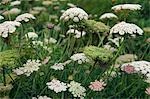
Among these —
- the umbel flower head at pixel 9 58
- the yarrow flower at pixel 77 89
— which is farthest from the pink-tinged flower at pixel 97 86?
the umbel flower head at pixel 9 58

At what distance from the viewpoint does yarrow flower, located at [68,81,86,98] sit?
184 centimetres

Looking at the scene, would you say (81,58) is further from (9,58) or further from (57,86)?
(9,58)

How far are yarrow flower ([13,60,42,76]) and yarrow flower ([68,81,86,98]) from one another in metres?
0.15

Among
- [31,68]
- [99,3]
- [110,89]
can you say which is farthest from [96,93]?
[99,3]

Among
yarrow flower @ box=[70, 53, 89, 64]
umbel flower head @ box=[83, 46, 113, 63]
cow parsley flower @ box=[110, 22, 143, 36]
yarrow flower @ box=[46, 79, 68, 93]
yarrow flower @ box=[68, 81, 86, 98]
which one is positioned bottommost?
yarrow flower @ box=[68, 81, 86, 98]

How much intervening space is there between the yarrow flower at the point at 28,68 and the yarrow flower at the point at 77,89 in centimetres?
15

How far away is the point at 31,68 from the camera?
1.88 metres


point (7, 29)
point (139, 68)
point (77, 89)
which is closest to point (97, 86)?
point (77, 89)

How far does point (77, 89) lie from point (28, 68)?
8.4 inches

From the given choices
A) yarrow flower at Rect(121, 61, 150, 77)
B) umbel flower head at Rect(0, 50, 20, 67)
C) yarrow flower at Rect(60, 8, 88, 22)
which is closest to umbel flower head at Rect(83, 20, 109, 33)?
yarrow flower at Rect(60, 8, 88, 22)

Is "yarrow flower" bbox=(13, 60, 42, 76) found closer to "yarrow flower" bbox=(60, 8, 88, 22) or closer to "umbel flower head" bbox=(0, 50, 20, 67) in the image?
"umbel flower head" bbox=(0, 50, 20, 67)

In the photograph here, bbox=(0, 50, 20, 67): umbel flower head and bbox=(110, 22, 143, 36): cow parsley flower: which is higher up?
bbox=(110, 22, 143, 36): cow parsley flower

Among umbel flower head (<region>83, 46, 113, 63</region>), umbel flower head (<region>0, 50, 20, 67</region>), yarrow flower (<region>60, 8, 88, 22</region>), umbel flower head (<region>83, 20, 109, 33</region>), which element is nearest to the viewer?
umbel flower head (<region>0, 50, 20, 67</region>)

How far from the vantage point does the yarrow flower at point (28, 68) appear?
6.12ft
